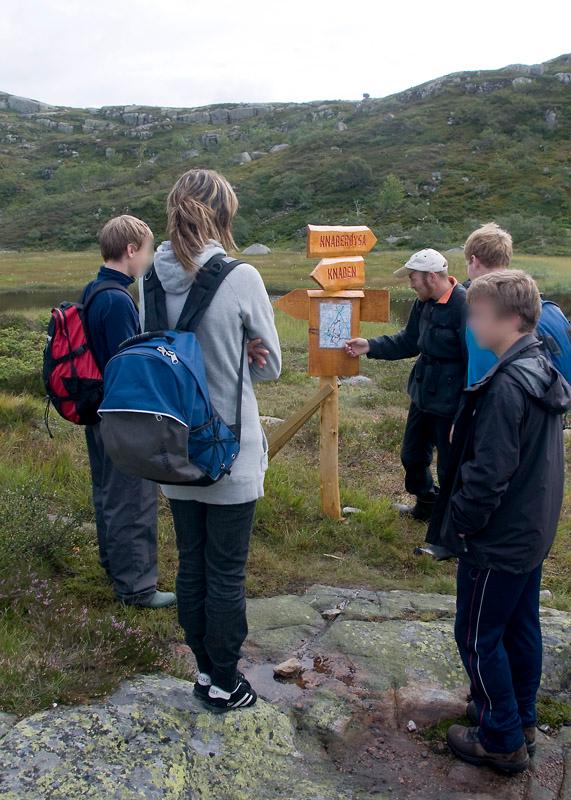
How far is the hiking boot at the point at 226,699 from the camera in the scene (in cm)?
305

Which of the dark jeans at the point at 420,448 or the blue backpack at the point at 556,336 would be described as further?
the dark jeans at the point at 420,448

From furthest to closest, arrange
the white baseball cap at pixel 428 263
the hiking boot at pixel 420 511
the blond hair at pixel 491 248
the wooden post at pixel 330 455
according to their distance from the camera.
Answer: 1. the hiking boot at pixel 420 511
2. the wooden post at pixel 330 455
3. the white baseball cap at pixel 428 263
4. the blond hair at pixel 491 248

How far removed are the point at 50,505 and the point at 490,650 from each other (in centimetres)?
331

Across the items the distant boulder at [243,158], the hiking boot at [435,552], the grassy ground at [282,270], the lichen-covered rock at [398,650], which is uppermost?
the distant boulder at [243,158]

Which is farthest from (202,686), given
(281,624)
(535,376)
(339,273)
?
(339,273)

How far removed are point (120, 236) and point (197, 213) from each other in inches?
43.8

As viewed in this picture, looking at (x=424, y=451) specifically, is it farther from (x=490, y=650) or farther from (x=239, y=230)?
(x=239, y=230)

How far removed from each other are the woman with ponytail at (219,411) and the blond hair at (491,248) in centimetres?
199

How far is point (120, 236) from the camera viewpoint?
12.5 ft

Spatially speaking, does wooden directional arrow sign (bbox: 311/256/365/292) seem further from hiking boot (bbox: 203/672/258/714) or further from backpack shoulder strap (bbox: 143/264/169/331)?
hiking boot (bbox: 203/672/258/714)

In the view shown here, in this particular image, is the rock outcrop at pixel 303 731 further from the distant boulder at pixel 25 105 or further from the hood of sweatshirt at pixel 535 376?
the distant boulder at pixel 25 105

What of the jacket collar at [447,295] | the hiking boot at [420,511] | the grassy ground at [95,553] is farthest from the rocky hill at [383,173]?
the jacket collar at [447,295]

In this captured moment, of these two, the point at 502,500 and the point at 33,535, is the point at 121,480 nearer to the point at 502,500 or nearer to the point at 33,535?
the point at 33,535

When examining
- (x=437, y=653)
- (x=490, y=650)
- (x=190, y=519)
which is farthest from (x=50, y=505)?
(x=490, y=650)
